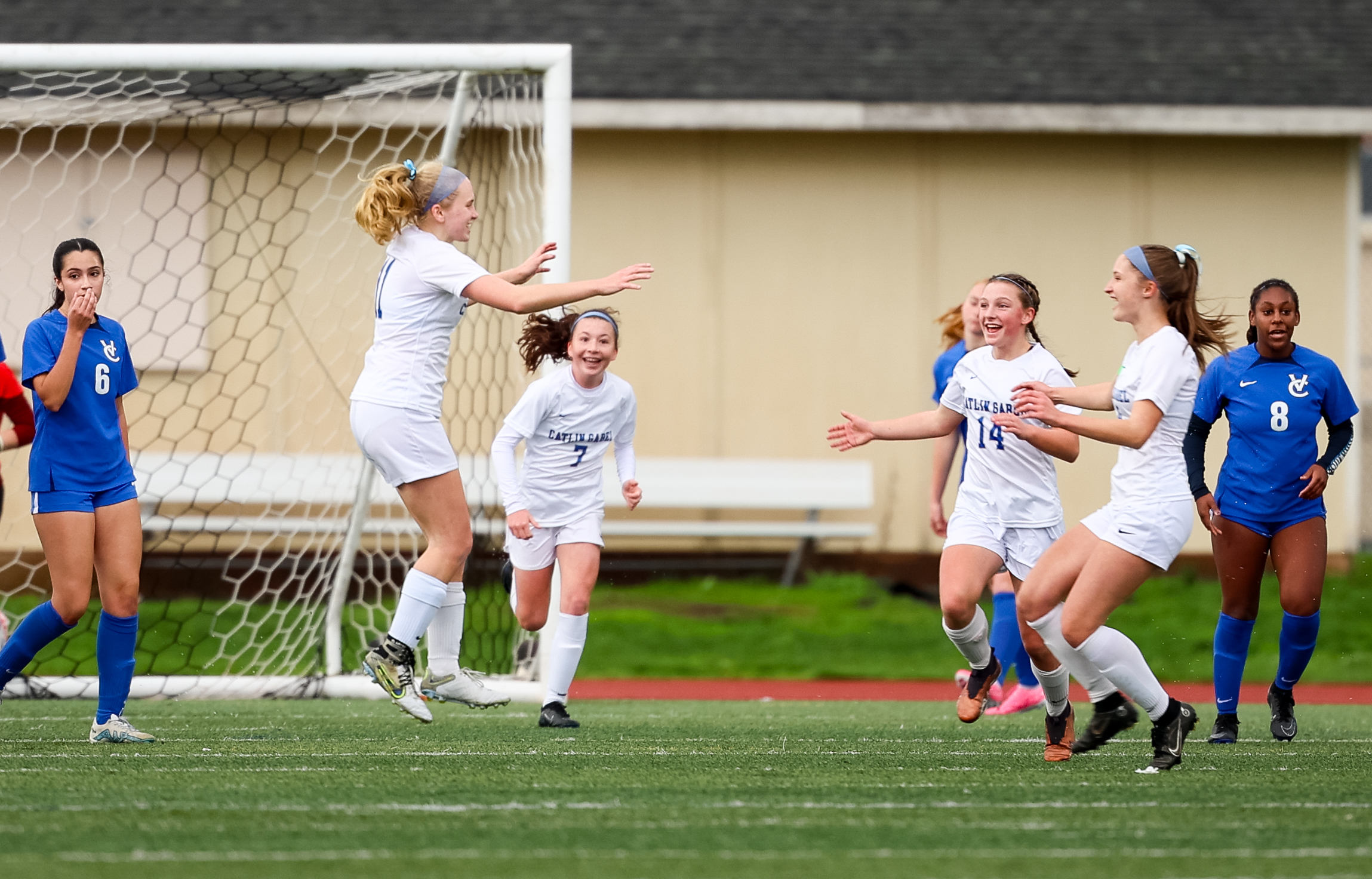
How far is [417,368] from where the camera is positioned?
548 centimetres

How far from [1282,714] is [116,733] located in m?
4.54

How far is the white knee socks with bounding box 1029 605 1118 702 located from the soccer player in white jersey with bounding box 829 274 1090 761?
0.19 meters

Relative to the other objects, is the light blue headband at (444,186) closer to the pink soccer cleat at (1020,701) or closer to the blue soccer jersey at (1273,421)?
the blue soccer jersey at (1273,421)

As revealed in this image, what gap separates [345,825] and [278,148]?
9.15 meters

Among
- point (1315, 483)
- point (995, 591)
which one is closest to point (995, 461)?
point (1315, 483)

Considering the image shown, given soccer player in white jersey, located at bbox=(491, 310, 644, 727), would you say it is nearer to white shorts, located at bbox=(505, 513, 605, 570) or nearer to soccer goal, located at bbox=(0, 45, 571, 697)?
white shorts, located at bbox=(505, 513, 605, 570)

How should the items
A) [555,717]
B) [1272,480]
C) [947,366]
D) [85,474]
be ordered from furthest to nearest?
[947,366]
[555,717]
[1272,480]
[85,474]

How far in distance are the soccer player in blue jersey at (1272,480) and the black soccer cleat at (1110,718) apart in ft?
3.74

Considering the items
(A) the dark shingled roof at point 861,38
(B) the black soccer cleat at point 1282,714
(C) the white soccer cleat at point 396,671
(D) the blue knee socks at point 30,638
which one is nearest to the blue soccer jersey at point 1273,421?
(B) the black soccer cleat at point 1282,714

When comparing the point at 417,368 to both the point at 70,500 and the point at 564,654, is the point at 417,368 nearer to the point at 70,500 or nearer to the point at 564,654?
the point at 70,500

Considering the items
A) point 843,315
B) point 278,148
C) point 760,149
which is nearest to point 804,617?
point 843,315

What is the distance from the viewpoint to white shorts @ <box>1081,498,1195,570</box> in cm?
478

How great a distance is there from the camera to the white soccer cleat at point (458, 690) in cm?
579

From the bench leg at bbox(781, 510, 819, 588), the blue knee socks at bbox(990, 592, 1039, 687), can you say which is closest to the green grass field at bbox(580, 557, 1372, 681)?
the bench leg at bbox(781, 510, 819, 588)
